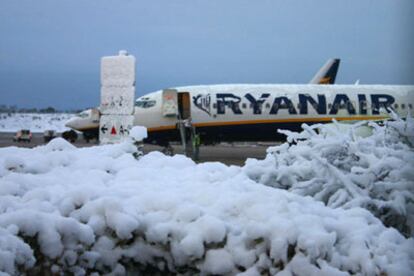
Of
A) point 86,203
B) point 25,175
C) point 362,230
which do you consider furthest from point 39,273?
point 362,230

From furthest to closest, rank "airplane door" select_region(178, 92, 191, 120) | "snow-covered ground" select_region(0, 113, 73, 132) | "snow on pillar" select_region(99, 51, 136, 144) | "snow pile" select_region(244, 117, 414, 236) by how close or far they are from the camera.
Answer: "snow-covered ground" select_region(0, 113, 73, 132)
"airplane door" select_region(178, 92, 191, 120)
"snow on pillar" select_region(99, 51, 136, 144)
"snow pile" select_region(244, 117, 414, 236)

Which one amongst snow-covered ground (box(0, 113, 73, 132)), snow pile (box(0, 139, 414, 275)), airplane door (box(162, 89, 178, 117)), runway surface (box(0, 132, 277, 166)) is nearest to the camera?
snow pile (box(0, 139, 414, 275))

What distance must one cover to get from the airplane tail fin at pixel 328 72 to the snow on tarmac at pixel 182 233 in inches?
1415

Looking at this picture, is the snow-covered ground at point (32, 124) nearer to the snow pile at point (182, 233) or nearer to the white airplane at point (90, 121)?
the white airplane at point (90, 121)

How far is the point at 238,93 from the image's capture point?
75.5 feet

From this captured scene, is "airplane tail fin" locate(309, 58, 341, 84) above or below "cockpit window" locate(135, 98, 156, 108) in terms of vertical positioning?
above

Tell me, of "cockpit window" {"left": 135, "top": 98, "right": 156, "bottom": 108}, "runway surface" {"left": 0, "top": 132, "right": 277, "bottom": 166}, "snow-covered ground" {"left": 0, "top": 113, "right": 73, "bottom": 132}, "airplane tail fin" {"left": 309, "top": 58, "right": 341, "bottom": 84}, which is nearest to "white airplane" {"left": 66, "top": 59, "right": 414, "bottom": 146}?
"cockpit window" {"left": 135, "top": 98, "right": 156, "bottom": 108}

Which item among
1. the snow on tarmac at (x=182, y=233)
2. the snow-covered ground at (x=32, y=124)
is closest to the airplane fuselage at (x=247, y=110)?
the snow on tarmac at (x=182, y=233)

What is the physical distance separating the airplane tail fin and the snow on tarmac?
35932mm

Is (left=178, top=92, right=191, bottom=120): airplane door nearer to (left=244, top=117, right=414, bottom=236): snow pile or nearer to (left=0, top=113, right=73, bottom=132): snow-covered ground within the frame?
(left=244, top=117, right=414, bottom=236): snow pile

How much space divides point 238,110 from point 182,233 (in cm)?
1977

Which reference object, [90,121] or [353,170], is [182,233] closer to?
[353,170]

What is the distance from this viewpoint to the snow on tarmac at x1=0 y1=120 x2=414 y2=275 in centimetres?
274

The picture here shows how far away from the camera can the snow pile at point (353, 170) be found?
11.9 feet
